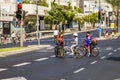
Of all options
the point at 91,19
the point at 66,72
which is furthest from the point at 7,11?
the point at 91,19

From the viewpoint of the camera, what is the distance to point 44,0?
4653 inches

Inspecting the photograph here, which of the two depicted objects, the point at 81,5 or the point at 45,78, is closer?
the point at 45,78

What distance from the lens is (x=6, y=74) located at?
17516mm

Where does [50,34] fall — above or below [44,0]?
below

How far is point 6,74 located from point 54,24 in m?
88.8

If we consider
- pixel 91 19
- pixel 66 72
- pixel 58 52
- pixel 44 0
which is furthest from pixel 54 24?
pixel 66 72

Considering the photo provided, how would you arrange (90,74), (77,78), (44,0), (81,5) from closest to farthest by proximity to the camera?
(77,78) < (90,74) < (44,0) < (81,5)

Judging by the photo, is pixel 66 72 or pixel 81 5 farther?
pixel 81 5

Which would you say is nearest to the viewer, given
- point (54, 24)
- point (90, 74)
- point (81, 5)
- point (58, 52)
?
point (90, 74)

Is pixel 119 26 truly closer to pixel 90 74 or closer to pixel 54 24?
pixel 54 24

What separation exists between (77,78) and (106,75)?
5.00 ft

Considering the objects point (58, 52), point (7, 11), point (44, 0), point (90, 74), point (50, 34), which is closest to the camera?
point (90, 74)

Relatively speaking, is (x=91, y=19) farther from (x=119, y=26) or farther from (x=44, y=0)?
(x=119, y=26)

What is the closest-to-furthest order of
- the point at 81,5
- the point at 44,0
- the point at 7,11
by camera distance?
the point at 7,11, the point at 44,0, the point at 81,5
